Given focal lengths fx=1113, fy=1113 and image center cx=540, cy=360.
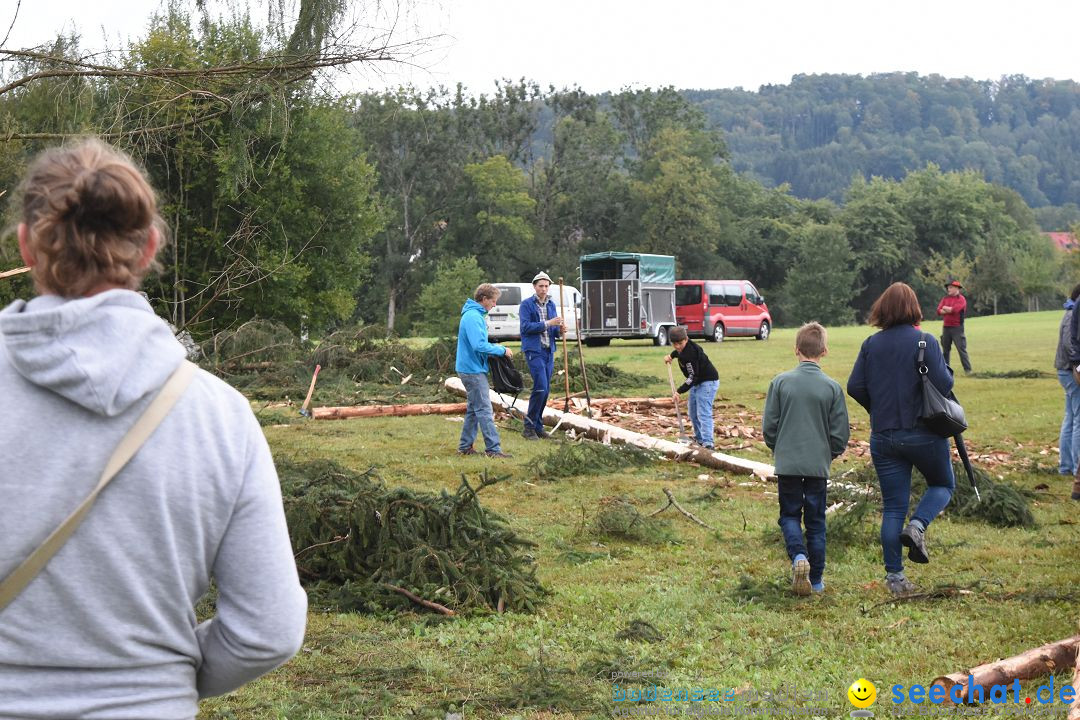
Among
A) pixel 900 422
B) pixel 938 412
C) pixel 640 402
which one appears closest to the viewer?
pixel 938 412

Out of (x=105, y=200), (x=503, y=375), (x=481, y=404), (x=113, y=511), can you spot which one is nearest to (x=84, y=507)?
(x=113, y=511)

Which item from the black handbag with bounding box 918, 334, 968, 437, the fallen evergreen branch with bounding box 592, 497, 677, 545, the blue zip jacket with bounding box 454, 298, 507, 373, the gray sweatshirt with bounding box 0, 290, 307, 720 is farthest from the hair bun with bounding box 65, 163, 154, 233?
the blue zip jacket with bounding box 454, 298, 507, 373

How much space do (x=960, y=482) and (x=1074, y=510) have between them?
3.21ft

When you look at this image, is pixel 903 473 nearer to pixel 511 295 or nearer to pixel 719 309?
pixel 511 295

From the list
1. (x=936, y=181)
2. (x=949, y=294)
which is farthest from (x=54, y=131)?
(x=936, y=181)

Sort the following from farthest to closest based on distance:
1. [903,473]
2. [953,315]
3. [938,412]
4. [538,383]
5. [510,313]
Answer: [510,313] < [953,315] < [538,383] < [903,473] < [938,412]

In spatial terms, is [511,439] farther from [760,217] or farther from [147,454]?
[760,217]

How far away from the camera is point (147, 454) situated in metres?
1.70

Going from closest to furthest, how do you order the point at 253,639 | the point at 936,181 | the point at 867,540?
the point at 253,639
the point at 867,540
the point at 936,181

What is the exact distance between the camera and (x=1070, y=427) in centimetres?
1070

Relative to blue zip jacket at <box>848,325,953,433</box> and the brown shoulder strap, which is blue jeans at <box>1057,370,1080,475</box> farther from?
the brown shoulder strap

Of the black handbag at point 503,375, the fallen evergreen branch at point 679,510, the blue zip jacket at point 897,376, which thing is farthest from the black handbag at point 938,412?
the black handbag at point 503,375

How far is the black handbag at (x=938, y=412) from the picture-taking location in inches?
244

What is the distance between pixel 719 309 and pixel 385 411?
2299cm
